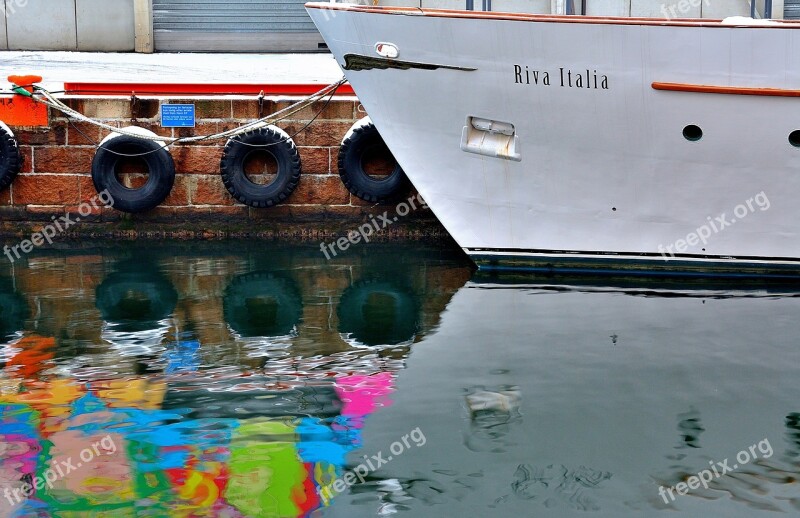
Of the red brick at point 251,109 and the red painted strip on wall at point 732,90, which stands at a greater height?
the red brick at point 251,109

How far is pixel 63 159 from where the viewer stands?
11539 mm

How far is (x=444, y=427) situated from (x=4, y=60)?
479 inches

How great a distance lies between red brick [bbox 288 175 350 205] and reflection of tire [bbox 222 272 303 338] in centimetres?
164

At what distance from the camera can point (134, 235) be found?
38.2 feet

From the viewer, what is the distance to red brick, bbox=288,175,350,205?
454 inches

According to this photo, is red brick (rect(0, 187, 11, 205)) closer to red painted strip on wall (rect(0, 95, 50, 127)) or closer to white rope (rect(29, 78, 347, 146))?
red painted strip on wall (rect(0, 95, 50, 127))

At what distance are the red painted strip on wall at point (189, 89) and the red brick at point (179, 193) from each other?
0.89 meters

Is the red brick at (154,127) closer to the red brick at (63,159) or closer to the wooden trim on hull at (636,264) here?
the red brick at (63,159)

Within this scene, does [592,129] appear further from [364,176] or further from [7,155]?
[7,155]

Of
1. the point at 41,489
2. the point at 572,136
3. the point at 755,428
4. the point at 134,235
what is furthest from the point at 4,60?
the point at 755,428

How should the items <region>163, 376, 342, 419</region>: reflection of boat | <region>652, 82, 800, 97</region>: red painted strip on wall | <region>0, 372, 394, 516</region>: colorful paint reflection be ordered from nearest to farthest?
<region>0, 372, 394, 516</region>: colorful paint reflection → <region>163, 376, 342, 419</region>: reflection of boat → <region>652, 82, 800, 97</region>: red painted strip on wall

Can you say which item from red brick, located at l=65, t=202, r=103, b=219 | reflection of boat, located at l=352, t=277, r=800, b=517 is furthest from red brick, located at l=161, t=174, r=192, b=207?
reflection of boat, located at l=352, t=277, r=800, b=517

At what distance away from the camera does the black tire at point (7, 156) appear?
11.3 m

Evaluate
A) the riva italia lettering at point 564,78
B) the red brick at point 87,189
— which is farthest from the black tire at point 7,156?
the riva italia lettering at point 564,78
